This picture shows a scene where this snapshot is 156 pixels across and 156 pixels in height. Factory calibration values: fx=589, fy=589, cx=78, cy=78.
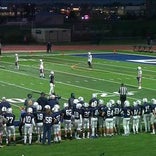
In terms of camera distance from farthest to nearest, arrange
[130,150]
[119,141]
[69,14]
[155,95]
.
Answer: [69,14] < [155,95] < [119,141] < [130,150]

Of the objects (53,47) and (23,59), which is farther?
(53,47)

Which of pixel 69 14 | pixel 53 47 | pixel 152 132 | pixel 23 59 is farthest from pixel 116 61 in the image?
pixel 69 14

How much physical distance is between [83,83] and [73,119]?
13378mm

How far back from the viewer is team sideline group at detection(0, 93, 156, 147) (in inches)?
728

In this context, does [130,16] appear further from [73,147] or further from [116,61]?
[73,147]

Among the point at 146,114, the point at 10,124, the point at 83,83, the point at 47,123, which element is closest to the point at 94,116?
the point at 47,123

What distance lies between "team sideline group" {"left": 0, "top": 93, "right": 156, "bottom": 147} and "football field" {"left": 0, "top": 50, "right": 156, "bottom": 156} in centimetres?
48

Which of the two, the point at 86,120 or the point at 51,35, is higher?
the point at 86,120

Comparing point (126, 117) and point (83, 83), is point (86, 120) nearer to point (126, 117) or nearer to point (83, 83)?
point (126, 117)

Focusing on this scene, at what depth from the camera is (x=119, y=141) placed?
62.2 ft

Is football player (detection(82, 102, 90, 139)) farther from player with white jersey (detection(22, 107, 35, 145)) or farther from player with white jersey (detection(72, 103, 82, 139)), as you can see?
player with white jersey (detection(22, 107, 35, 145))

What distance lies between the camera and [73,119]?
19422 millimetres

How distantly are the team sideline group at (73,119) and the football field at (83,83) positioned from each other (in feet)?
1.56

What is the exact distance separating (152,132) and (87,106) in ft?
8.60
